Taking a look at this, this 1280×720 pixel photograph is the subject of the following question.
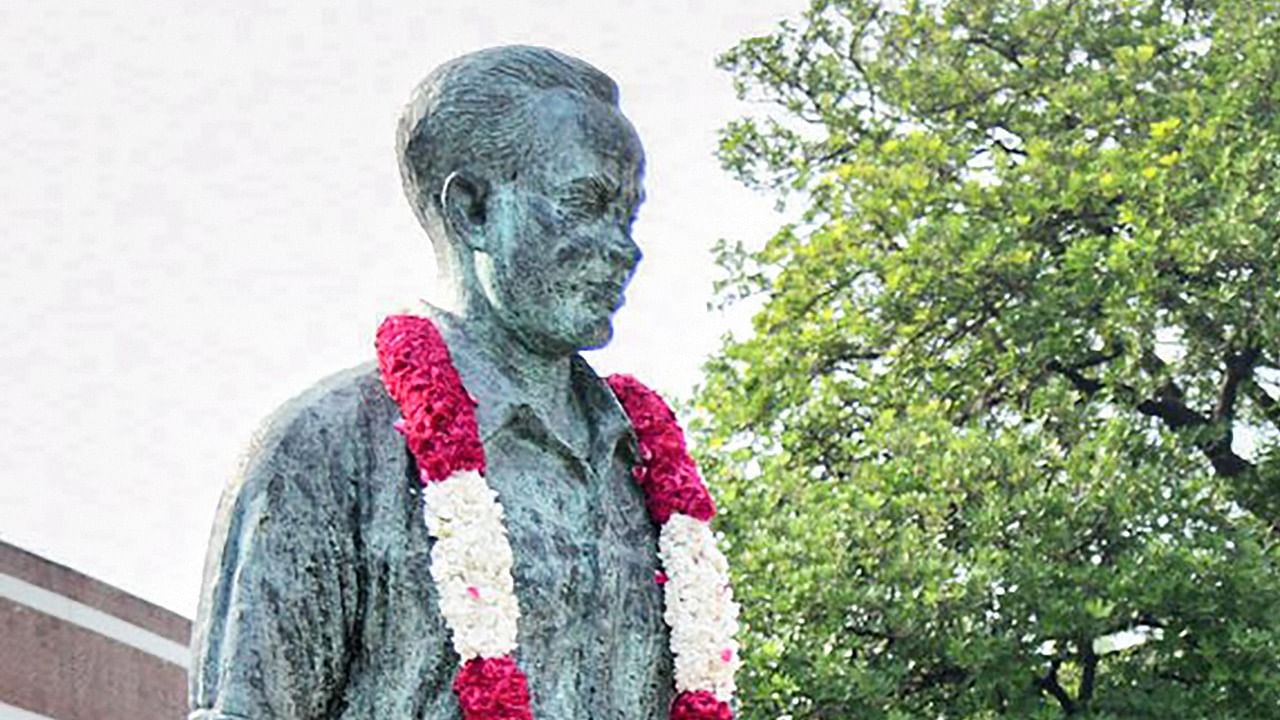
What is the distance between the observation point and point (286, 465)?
3.53m

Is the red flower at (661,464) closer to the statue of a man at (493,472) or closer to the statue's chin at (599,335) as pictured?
the statue of a man at (493,472)

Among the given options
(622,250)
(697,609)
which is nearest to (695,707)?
(697,609)

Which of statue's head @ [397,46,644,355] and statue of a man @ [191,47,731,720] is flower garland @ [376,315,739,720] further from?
statue's head @ [397,46,644,355]

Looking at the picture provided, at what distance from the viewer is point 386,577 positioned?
354cm

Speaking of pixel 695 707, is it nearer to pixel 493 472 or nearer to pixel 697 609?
pixel 697 609

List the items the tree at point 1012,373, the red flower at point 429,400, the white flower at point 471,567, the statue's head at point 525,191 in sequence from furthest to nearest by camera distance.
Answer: the tree at point 1012,373 → the statue's head at point 525,191 → the red flower at point 429,400 → the white flower at point 471,567

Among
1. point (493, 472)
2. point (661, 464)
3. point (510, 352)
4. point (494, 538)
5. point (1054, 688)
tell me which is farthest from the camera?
point (1054, 688)

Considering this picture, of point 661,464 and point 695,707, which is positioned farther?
point 661,464

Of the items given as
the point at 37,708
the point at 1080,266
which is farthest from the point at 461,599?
the point at 37,708

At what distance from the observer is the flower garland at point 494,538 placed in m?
3.50

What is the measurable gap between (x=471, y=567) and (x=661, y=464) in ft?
2.01

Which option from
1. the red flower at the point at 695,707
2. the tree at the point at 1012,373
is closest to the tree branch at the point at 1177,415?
the tree at the point at 1012,373

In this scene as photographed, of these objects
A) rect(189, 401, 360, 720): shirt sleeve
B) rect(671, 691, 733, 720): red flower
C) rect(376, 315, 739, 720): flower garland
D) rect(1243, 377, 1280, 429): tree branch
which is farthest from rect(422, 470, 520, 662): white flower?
rect(1243, 377, 1280, 429): tree branch

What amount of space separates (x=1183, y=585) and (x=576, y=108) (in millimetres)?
12273
